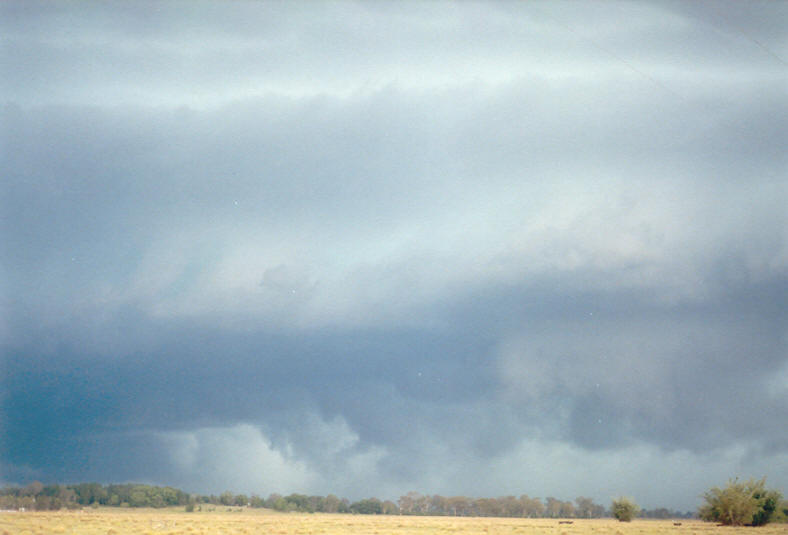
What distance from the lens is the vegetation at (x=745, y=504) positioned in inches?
3551

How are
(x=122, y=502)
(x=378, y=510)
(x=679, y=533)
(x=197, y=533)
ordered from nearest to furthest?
(x=197, y=533)
(x=679, y=533)
(x=122, y=502)
(x=378, y=510)

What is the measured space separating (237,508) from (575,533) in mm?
105896

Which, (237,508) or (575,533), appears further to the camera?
(237,508)

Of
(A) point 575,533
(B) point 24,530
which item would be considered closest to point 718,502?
(A) point 575,533

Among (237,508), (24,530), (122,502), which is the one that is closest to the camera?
(24,530)

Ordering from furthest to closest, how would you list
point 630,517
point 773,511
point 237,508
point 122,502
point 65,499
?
point 237,508, point 122,502, point 65,499, point 630,517, point 773,511

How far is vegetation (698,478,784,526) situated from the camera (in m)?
90.2

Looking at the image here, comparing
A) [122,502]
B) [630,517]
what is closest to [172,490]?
[122,502]

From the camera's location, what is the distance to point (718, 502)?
3654 inches

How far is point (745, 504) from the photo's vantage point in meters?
89.9

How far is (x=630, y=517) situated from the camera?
112 metres

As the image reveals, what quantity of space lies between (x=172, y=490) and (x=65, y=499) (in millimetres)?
26284

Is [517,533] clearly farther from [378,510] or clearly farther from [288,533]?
[378,510]

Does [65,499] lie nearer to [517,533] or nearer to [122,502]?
A: [122,502]
